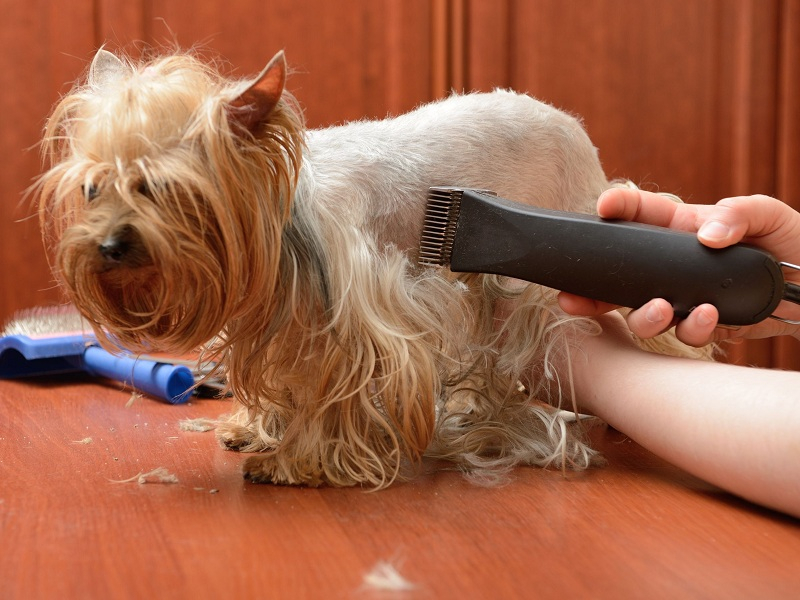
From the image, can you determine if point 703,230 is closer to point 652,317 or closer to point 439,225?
point 652,317

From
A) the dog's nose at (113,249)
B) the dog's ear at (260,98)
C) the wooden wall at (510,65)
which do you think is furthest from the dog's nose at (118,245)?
the wooden wall at (510,65)

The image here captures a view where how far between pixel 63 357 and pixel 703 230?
1028 millimetres

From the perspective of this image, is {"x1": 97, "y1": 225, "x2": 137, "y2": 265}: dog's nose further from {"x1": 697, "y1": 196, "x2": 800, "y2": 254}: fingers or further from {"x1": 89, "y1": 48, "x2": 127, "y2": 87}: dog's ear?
{"x1": 697, "y1": 196, "x2": 800, "y2": 254}: fingers

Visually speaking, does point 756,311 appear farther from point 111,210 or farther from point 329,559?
point 111,210

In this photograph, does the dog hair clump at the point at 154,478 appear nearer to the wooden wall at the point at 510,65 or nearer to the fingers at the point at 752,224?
the fingers at the point at 752,224

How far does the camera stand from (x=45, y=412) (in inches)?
47.6

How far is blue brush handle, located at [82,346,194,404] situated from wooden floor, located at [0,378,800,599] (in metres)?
0.23

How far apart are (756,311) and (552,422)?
0.25 m

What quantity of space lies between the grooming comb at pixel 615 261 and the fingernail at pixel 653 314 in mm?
13

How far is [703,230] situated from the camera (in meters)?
0.88

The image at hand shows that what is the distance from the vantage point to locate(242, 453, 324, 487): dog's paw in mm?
906

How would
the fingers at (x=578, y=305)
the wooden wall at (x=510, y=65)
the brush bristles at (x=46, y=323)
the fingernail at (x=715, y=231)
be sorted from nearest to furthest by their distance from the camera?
the fingernail at (x=715, y=231) → the fingers at (x=578, y=305) → the brush bristles at (x=46, y=323) → the wooden wall at (x=510, y=65)

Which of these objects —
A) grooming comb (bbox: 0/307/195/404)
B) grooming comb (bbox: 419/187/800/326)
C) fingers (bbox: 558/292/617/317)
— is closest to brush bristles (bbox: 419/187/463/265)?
grooming comb (bbox: 419/187/800/326)

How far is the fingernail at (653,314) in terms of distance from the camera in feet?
2.95
